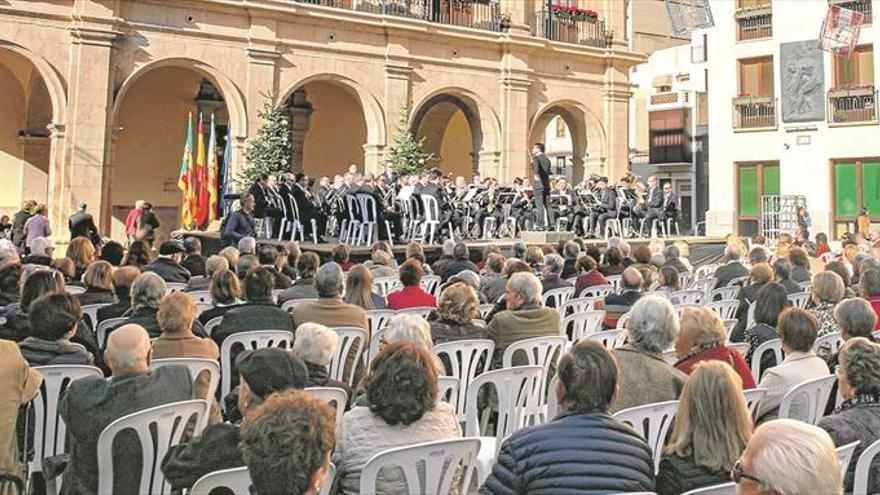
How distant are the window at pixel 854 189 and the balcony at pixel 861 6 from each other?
176 inches

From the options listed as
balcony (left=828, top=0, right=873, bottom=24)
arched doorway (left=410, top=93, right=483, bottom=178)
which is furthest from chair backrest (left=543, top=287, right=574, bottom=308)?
balcony (left=828, top=0, right=873, bottom=24)

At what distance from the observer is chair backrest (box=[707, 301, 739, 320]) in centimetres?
752

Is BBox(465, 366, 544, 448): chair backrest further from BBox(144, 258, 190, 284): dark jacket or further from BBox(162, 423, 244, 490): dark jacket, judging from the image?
BBox(144, 258, 190, 284): dark jacket

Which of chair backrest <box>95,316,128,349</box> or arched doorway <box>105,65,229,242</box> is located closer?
chair backrest <box>95,316,128,349</box>

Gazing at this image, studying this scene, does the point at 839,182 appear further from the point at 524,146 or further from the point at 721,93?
the point at 524,146

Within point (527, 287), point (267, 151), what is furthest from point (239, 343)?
point (267, 151)

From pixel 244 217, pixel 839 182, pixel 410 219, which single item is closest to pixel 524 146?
pixel 410 219

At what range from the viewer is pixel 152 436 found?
346 cm

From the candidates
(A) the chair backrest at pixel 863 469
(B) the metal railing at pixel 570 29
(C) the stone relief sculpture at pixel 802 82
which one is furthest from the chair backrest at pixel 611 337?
(C) the stone relief sculpture at pixel 802 82

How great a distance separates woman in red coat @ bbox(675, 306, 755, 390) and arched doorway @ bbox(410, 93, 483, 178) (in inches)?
830

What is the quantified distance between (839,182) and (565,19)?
407 inches

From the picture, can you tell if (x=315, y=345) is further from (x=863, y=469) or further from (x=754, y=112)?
(x=754, y=112)

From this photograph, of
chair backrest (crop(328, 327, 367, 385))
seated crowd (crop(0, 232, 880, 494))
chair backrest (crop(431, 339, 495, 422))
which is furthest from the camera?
chair backrest (crop(328, 327, 367, 385))

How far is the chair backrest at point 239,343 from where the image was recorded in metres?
5.27
